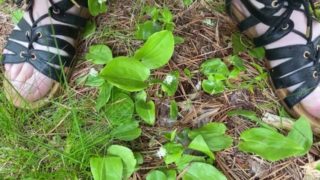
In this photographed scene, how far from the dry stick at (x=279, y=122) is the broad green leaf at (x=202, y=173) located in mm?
221

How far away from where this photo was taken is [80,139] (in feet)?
3.52

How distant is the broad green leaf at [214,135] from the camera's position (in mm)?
1072

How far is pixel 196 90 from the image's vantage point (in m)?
1.21

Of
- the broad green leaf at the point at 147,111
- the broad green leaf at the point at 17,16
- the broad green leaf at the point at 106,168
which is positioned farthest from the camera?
the broad green leaf at the point at 17,16

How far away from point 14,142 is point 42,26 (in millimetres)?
322

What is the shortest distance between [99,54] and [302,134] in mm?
556

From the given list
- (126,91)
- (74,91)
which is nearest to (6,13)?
(74,91)

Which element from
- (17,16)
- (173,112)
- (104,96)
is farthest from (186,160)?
(17,16)

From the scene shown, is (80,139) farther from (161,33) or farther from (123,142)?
(161,33)

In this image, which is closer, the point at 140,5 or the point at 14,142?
the point at 14,142

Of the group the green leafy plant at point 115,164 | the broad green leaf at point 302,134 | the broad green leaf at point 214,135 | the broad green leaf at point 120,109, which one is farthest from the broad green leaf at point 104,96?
the broad green leaf at point 302,134

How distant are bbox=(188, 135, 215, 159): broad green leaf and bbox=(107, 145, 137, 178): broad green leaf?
0.45 ft

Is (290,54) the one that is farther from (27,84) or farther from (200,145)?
(27,84)

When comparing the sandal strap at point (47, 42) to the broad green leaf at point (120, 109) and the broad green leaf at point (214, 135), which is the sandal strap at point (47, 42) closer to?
the broad green leaf at point (120, 109)
